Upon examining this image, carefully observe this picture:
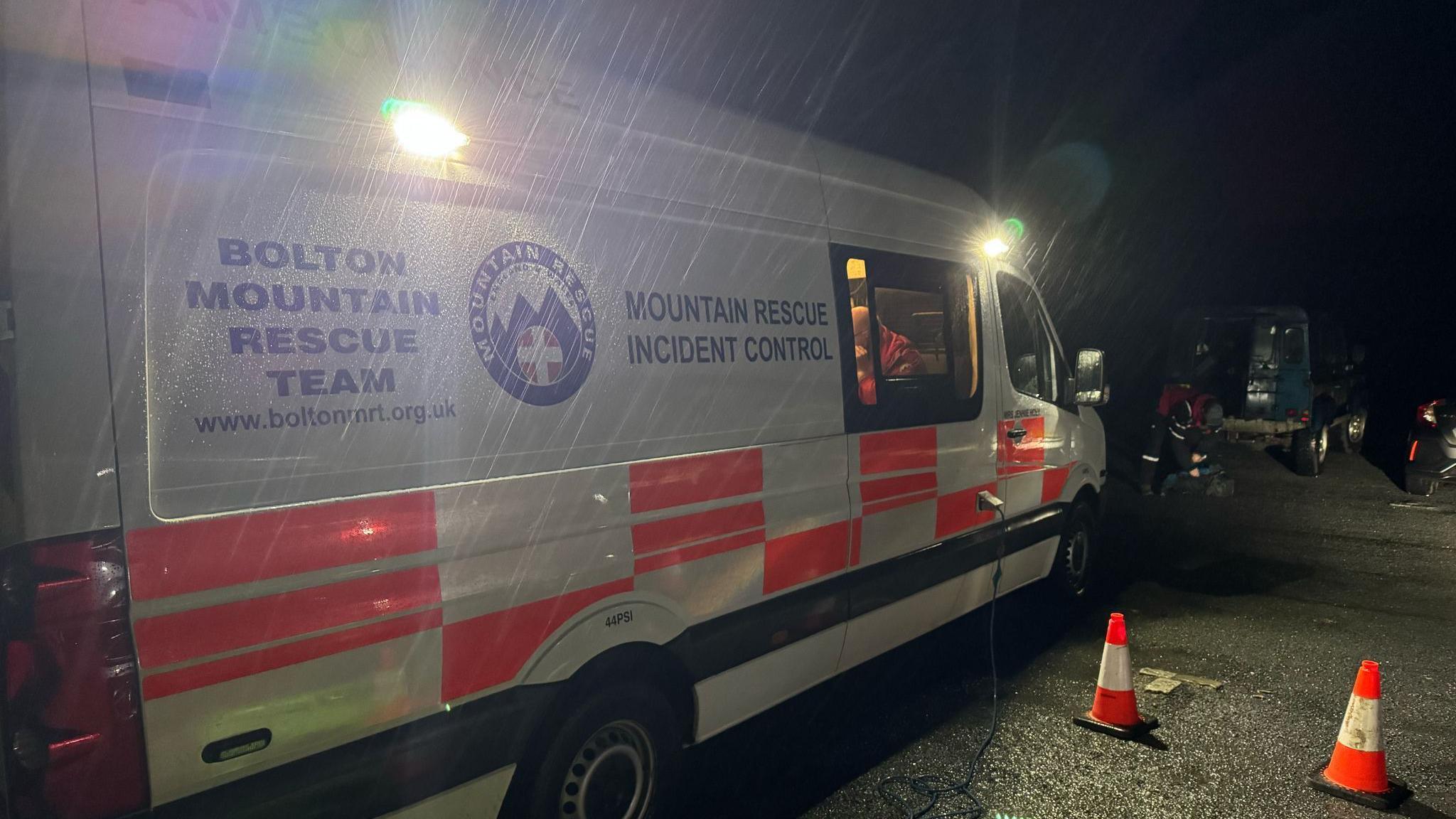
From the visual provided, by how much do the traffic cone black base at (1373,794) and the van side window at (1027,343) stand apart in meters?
2.06

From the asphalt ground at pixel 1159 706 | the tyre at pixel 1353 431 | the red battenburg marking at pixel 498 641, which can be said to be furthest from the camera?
the tyre at pixel 1353 431

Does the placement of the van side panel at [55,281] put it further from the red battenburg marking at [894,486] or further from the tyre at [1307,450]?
the tyre at [1307,450]

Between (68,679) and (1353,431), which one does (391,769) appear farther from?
(1353,431)

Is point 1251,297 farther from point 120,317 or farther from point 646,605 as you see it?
point 120,317

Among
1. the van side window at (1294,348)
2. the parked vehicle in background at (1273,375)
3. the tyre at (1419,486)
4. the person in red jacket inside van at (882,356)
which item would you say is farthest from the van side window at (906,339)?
the van side window at (1294,348)

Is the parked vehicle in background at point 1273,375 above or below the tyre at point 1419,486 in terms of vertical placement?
above

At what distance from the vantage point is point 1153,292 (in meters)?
20.2

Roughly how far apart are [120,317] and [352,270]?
1.54 feet

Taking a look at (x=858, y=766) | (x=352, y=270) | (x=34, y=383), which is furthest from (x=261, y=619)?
(x=858, y=766)

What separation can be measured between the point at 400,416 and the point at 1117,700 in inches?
118

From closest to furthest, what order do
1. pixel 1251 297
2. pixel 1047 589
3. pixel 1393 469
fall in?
pixel 1047 589, pixel 1393 469, pixel 1251 297

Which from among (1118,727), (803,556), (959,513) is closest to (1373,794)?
(1118,727)

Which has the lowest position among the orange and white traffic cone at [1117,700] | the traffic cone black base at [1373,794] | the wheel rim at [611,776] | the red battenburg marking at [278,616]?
the traffic cone black base at [1373,794]

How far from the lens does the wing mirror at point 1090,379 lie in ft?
15.8
